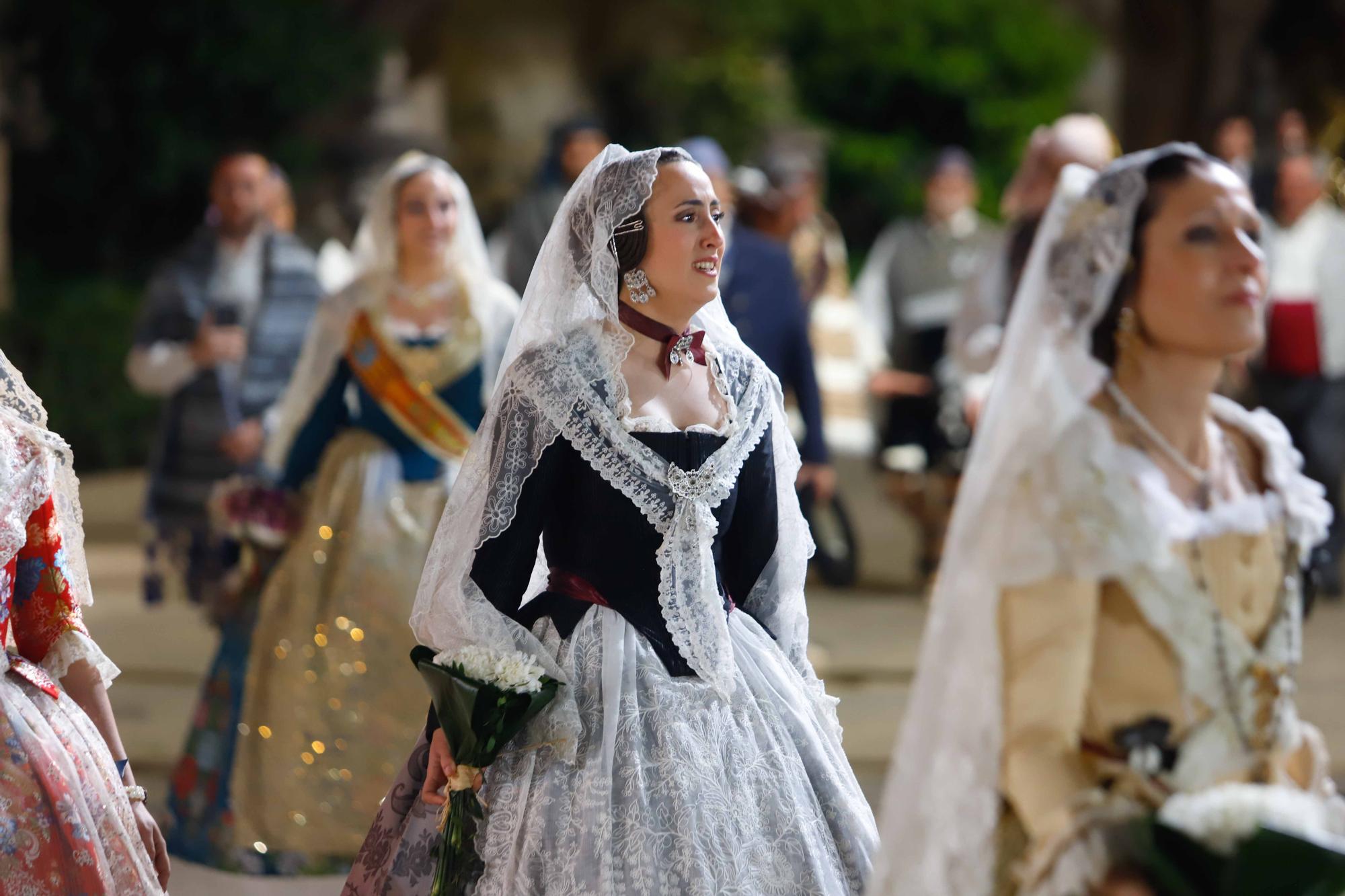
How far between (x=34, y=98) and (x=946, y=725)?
539 inches

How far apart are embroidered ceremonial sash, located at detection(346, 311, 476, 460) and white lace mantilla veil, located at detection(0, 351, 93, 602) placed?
2.05 metres

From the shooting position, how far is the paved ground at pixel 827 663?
21.6ft

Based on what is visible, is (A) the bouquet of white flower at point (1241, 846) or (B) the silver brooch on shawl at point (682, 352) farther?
(B) the silver brooch on shawl at point (682, 352)

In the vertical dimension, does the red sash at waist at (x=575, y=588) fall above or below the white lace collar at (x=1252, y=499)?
below

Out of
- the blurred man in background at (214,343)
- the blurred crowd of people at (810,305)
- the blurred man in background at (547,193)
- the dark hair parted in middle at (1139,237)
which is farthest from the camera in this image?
the blurred man in background at (547,193)

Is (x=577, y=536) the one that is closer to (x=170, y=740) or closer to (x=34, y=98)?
(x=170, y=740)

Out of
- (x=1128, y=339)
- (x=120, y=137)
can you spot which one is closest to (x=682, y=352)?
(x=1128, y=339)

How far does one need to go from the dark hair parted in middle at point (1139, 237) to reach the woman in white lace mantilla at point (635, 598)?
37.6 inches

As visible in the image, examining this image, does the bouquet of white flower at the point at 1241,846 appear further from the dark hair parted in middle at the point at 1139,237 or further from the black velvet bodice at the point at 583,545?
the black velvet bodice at the point at 583,545

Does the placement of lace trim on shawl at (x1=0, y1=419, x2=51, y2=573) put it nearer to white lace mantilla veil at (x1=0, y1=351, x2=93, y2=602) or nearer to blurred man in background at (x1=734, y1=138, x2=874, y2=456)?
white lace mantilla veil at (x1=0, y1=351, x2=93, y2=602)

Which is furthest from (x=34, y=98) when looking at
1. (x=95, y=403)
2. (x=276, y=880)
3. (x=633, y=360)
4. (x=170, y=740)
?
(x=633, y=360)

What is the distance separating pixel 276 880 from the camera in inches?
201

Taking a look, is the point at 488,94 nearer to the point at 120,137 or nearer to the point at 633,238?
the point at 120,137

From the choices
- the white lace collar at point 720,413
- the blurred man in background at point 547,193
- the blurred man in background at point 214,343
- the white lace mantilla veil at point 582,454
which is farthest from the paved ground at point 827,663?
the white lace collar at point 720,413
